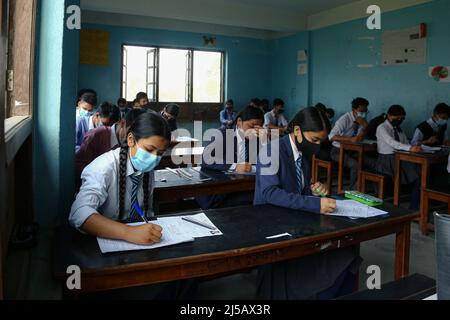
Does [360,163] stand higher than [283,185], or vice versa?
[283,185]

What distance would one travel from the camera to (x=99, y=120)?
3955 millimetres

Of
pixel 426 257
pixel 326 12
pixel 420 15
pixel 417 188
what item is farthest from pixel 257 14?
pixel 426 257

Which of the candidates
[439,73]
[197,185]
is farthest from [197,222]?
[439,73]

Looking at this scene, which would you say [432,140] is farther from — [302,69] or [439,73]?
[302,69]

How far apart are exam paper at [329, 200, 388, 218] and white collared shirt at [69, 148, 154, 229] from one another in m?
0.91

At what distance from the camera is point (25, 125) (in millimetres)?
1527

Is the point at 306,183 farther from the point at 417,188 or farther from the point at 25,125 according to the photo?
the point at 417,188

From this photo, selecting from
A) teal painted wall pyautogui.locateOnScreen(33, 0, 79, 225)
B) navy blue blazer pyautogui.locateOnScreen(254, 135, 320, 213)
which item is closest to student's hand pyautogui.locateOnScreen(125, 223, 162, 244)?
teal painted wall pyautogui.locateOnScreen(33, 0, 79, 225)

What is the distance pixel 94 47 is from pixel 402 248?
22.3 ft

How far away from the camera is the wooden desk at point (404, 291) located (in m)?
1.10

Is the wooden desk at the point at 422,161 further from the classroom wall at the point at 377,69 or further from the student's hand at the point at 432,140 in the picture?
the classroom wall at the point at 377,69

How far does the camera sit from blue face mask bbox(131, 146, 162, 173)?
1651 millimetres

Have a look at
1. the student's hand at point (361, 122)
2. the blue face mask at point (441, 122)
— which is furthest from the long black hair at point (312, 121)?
the student's hand at point (361, 122)

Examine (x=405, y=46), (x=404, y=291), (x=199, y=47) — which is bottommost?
(x=404, y=291)
